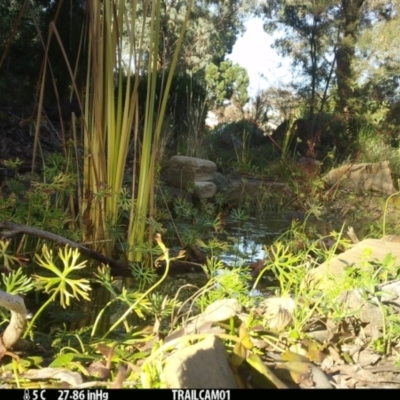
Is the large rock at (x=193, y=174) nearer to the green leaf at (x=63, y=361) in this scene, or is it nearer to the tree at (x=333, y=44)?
the green leaf at (x=63, y=361)

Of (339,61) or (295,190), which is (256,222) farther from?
(339,61)

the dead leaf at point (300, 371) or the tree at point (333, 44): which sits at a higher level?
the tree at point (333, 44)

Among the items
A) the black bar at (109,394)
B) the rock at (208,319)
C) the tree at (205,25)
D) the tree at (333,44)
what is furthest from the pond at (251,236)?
the tree at (205,25)

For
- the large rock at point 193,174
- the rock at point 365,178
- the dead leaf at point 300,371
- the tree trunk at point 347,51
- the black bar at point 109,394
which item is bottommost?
the black bar at point 109,394

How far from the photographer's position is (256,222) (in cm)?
400

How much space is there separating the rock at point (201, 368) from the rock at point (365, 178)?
557cm

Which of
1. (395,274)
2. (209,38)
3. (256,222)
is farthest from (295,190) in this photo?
(209,38)

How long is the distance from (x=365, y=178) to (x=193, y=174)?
95.0 inches

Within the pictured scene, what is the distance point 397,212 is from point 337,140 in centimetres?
631

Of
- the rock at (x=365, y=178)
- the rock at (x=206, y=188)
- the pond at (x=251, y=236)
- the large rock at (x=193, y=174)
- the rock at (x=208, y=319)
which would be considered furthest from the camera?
the rock at (x=365, y=178)

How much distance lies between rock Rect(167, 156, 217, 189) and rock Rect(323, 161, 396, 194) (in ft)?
5.39

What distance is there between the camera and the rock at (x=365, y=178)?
6.53 metres

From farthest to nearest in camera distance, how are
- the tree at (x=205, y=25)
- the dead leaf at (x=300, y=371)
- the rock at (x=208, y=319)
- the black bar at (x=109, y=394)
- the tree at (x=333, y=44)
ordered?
the tree at (x=205, y=25) → the tree at (x=333, y=44) → the rock at (x=208, y=319) → the dead leaf at (x=300, y=371) → the black bar at (x=109, y=394)

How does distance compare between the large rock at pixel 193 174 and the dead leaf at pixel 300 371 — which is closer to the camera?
the dead leaf at pixel 300 371
